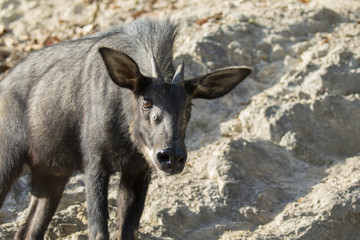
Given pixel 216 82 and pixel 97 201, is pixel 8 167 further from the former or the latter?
pixel 216 82

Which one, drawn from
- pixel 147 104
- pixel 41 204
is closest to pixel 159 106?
pixel 147 104

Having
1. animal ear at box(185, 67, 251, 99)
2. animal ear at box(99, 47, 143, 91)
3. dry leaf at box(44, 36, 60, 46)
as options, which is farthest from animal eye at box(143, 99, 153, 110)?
dry leaf at box(44, 36, 60, 46)

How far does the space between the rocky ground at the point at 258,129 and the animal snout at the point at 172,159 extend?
1627mm

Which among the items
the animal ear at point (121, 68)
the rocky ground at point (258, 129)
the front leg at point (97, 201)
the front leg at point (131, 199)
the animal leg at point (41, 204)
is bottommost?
the rocky ground at point (258, 129)

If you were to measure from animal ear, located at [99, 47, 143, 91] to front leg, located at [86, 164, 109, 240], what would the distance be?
96 centimetres

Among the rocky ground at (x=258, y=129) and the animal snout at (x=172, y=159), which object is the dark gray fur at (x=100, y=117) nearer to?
the animal snout at (x=172, y=159)

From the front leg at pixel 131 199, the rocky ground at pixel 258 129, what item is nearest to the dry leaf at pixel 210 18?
the rocky ground at pixel 258 129

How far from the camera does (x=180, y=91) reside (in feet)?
23.1

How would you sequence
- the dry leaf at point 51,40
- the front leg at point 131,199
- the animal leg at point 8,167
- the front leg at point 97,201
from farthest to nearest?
the dry leaf at point 51,40 < the animal leg at point 8,167 < the front leg at point 131,199 < the front leg at point 97,201

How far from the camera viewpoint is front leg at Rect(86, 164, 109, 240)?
719 centimetres

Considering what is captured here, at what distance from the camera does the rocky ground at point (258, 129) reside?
8.24m

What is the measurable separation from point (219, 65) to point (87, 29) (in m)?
2.86

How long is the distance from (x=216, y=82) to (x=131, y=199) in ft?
5.33

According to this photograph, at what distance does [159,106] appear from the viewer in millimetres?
6906
